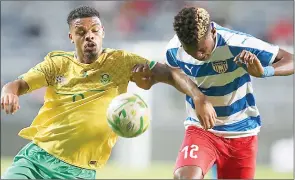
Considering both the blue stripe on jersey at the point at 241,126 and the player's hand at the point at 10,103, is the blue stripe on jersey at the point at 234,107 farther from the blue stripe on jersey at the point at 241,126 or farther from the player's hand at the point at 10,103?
the player's hand at the point at 10,103

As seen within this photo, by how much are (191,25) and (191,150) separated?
108cm

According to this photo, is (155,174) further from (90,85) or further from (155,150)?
(90,85)

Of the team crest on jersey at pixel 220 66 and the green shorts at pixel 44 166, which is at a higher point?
the team crest on jersey at pixel 220 66

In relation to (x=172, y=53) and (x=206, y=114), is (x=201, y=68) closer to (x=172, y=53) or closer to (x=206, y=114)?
(x=172, y=53)

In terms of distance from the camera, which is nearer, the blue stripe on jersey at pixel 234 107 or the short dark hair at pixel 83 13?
the short dark hair at pixel 83 13

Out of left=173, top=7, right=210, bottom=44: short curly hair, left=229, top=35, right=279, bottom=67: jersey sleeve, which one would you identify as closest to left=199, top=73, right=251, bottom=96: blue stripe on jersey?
left=229, top=35, right=279, bottom=67: jersey sleeve

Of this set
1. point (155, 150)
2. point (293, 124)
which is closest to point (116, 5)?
point (155, 150)

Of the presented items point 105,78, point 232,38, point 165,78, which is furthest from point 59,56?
point 232,38

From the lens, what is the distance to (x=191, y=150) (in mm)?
5457

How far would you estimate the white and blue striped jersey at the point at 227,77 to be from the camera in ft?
17.5

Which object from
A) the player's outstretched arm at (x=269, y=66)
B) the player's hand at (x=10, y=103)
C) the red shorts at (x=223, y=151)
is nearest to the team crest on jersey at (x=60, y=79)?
the player's hand at (x=10, y=103)

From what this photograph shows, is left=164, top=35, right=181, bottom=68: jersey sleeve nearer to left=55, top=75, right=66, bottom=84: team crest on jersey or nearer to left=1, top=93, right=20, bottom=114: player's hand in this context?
left=55, top=75, right=66, bottom=84: team crest on jersey

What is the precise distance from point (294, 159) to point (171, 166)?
2.20 metres

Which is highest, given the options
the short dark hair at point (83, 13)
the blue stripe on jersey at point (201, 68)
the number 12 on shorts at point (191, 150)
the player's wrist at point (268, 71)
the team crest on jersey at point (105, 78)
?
the short dark hair at point (83, 13)
